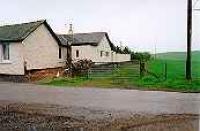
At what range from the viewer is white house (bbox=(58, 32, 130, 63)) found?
1337 inches

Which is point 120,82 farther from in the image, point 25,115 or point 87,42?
point 87,42

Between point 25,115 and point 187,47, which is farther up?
point 187,47

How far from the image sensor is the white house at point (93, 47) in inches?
1337

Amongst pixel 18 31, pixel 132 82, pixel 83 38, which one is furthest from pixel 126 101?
pixel 83 38

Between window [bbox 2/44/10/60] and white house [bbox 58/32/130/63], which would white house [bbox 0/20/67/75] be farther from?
white house [bbox 58/32/130/63]

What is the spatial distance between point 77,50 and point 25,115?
76.6ft

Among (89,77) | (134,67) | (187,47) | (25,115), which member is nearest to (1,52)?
(89,77)

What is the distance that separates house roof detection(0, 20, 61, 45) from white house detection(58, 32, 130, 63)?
4082 millimetres

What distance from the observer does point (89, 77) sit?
25.1m

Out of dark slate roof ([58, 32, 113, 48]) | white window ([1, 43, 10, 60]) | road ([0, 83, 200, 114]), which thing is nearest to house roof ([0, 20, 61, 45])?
white window ([1, 43, 10, 60])

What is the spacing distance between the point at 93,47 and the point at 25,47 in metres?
9.53

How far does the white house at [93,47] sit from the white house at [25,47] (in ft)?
8.99

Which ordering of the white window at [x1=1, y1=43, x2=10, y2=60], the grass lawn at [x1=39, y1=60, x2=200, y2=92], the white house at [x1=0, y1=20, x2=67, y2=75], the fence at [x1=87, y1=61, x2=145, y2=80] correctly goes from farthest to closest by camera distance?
the white window at [x1=1, y1=43, x2=10, y2=60] → the white house at [x1=0, y1=20, x2=67, y2=75] → the fence at [x1=87, y1=61, x2=145, y2=80] → the grass lawn at [x1=39, y1=60, x2=200, y2=92]

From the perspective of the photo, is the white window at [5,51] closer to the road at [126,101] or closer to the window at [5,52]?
the window at [5,52]
